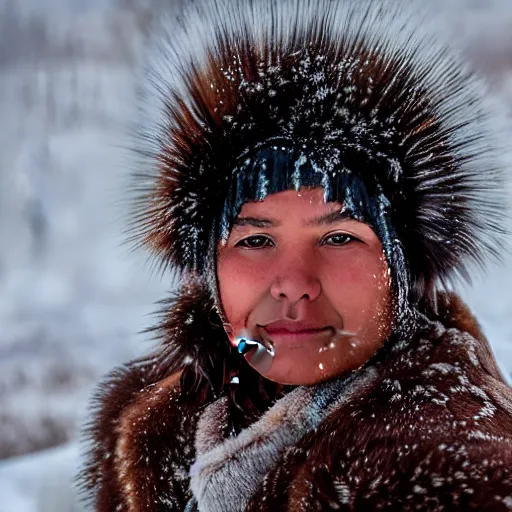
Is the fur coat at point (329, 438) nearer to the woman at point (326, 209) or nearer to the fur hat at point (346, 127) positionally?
the woman at point (326, 209)

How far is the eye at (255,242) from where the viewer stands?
825 mm

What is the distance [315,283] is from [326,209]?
9 centimetres

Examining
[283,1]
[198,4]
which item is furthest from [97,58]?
[283,1]

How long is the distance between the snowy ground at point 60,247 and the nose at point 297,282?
0.99 ft

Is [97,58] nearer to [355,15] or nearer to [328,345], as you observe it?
[355,15]

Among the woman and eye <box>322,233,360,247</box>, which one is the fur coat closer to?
the woman

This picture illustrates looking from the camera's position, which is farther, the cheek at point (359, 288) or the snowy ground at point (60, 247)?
the snowy ground at point (60, 247)

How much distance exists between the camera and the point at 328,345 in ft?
2.64

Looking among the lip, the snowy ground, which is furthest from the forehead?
the snowy ground

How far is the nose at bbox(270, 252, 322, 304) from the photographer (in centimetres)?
78

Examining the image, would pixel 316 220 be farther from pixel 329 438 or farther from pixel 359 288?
pixel 329 438

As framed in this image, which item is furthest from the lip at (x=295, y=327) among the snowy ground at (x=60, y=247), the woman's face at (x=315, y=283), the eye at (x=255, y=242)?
the snowy ground at (x=60, y=247)

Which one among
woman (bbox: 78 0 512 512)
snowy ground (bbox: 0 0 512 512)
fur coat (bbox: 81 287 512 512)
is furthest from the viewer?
snowy ground (bbox: 0 0 512 512)

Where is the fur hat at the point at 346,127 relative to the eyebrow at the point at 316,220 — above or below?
above
